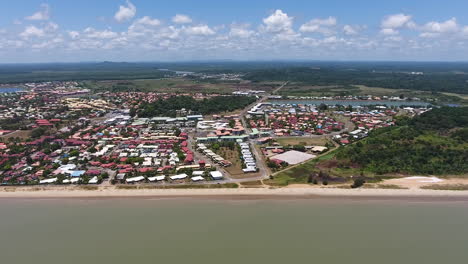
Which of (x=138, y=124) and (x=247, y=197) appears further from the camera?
(x=138, y=124)

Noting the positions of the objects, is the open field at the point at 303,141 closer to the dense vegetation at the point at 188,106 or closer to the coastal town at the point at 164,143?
the coastal town at the point at 164,143

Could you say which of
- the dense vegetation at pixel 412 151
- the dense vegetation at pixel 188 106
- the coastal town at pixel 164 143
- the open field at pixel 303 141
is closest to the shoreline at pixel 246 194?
the coastal town at pixel 164 143

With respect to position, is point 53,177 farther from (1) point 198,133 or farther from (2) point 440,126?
(2) point 440,126

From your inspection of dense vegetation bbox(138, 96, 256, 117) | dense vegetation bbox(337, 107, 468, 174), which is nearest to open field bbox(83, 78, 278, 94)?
dense vegetation bbox(138, 96, 256, 117)

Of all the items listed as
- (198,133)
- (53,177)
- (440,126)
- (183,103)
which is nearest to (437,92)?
(440,126)

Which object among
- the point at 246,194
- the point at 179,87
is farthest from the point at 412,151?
the point at 179,87

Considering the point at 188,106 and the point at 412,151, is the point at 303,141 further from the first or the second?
the point at 188,106
